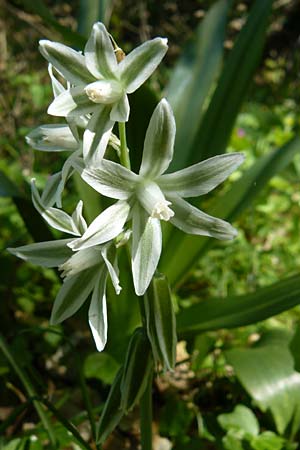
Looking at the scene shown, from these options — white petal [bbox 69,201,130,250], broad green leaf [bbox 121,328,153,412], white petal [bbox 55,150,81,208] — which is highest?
white petal [bbox 55,150,81,208]

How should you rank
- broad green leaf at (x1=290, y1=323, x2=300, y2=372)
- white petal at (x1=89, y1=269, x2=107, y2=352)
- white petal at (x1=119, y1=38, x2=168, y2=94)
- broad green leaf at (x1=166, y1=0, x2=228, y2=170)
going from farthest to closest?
broad green leaf at (x1=166, y1=0, x2=228, y2=170), broad green leaf at (x1=290, y1=323, x2=300, y2=372), white petal at (x1=89, y1=269, x2=107, y2=352), white petal at (x1=119, y1=38, x2=168, y2=94)

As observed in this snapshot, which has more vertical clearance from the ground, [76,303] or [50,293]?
[76,303]

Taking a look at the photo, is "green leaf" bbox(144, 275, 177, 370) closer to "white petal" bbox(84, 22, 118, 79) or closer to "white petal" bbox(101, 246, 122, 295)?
"white petal" bbox(101, 246, 122, 295)

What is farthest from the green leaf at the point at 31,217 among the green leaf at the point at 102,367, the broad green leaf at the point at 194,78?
the broad green leaf at the point at 194,78

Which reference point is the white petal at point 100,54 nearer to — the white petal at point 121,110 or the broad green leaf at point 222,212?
the white petal at point 121,110

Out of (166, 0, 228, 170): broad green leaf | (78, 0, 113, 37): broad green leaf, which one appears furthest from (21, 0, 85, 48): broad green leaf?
(166, 0, 228, 170): broad green leaf

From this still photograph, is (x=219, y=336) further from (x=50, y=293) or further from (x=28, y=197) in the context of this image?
(x=28, y=197)

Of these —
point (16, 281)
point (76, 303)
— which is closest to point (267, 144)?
point (16, 281)
